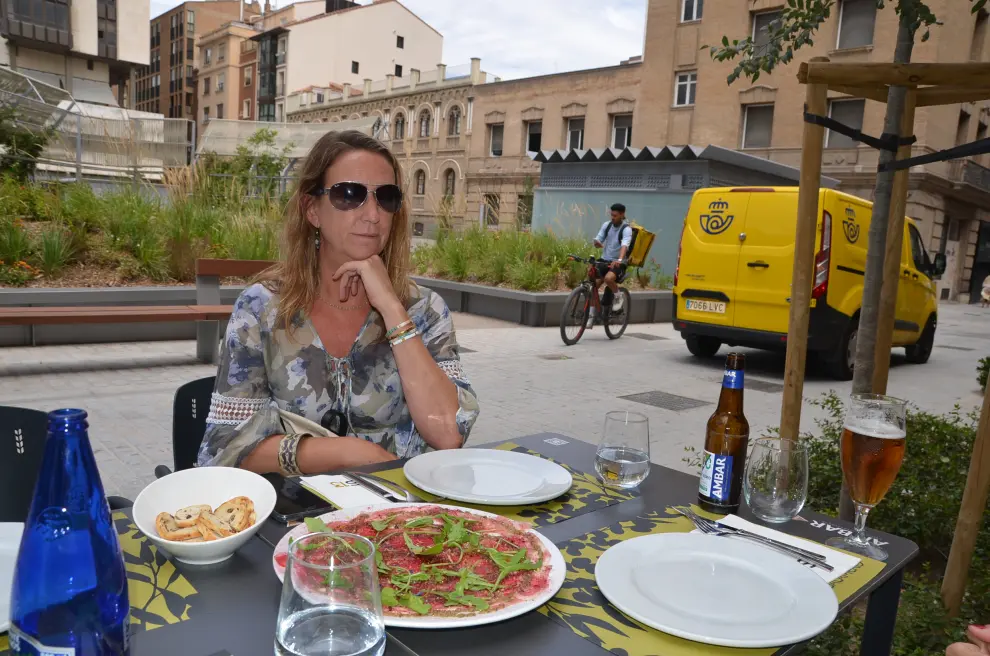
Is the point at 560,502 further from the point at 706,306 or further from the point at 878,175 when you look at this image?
the point at 706,306

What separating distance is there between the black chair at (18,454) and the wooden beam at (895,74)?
2.44 m

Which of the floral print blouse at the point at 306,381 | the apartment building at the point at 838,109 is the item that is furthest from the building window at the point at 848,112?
the floral print blouse at the point at 306,381

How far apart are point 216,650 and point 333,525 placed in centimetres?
36

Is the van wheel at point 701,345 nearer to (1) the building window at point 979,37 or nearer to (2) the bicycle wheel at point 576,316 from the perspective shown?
(2) the bicycle wheel at point 576,316

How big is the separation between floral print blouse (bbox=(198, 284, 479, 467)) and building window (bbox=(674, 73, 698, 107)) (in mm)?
28326

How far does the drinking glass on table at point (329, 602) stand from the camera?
2.68 feet

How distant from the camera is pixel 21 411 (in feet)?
6.07

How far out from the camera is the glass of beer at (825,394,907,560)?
153 centimetres

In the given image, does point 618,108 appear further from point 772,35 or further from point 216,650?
point 216,650

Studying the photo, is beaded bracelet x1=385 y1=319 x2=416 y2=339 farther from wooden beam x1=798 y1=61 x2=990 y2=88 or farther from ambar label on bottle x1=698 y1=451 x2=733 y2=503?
wooden beam x1=798 y1=61 x2=990 y2=88

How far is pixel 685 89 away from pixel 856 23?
21.5 feet

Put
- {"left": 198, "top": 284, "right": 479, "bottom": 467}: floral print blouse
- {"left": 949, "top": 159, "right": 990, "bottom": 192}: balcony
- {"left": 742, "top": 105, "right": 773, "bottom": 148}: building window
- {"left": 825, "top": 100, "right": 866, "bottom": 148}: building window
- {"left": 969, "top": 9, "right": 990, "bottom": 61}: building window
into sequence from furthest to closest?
{"left": 742, "top": 105, "right": 773, "bottom": 148}: building window, {"left": 949, "top": 159, "right": 990, "bottom": 192}: balcony, {"left": 969, "top": 9, "right": 990, "bottom": 61}: building window, {"left": 825, "top": 100, "right": 866, "bottom": 148}: building window, {"left": 198, "top": 284, "right": 479, "bottom": 467}: floral print blouse

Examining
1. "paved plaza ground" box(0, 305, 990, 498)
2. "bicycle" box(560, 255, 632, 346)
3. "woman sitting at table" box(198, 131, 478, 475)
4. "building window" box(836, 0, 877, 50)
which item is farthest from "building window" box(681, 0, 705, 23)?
"woman sitting at table" box(198, 131, 478, 475)

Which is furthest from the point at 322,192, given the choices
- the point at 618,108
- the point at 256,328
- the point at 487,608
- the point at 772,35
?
the point at 618,108
